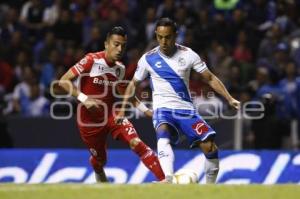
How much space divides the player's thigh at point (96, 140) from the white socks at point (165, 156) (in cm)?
146

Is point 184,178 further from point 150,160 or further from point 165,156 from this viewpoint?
point 150,160

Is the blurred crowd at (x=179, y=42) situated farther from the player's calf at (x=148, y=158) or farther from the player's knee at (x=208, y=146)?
the player's knee at (x=208, y=146)

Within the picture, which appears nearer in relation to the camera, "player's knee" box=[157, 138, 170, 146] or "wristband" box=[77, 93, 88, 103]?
"player's knee" box=[157, 138, 170, 146]

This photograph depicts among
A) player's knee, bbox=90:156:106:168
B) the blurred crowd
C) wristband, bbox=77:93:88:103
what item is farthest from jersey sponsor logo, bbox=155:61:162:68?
the blurred crowd

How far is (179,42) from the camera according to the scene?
19.4 m

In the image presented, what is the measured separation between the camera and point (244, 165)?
16172 mm

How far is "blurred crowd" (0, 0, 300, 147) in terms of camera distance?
17.7 meters

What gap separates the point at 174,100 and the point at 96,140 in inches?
65.8

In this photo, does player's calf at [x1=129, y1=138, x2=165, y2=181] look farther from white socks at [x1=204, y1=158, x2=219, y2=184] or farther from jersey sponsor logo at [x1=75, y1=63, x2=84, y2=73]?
jersey sponsor logo at [x1=75, y1=63, x2=84, y2=73]

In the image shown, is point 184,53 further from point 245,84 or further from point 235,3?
point 235,3

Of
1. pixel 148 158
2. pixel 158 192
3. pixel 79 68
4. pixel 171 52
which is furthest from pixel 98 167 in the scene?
pixel 158 192

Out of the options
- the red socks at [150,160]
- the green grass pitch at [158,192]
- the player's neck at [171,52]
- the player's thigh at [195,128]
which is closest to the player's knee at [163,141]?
the player's thigh at [195,128]

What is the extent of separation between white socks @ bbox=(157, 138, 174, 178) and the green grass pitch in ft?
4.76

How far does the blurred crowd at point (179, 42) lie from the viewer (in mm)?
17656
